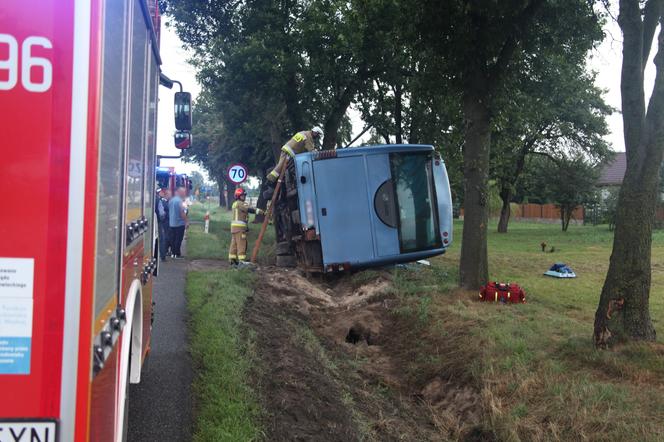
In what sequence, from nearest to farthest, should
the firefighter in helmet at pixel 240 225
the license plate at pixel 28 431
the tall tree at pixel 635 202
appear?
the license plate at pixel 28 431, the tall tree at pixel 635 202, the firefighter in helmet at pixel 240 225

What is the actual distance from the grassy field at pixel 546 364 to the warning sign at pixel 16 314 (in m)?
4.04

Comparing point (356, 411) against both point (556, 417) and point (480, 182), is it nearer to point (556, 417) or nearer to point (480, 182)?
point (556, 417)

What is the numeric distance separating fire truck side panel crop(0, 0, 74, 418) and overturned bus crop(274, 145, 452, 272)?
8.99 meters

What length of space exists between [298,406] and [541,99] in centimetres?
972

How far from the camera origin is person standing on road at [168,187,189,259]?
46.3 ft

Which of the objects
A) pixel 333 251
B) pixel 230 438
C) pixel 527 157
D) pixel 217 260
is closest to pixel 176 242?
pixel 217 260

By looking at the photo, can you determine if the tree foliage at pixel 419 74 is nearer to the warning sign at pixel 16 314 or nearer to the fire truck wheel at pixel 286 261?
the fire truck wheel at pixel 286 261

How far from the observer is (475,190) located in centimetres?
978

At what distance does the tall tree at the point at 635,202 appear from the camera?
233 inches

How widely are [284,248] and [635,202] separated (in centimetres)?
781

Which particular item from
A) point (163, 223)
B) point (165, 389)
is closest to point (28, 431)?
point (165, 389)

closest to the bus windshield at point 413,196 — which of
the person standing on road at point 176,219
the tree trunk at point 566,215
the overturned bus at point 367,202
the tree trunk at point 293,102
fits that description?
the overturned bus at point 367,202

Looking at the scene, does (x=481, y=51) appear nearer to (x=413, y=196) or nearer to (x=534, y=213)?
(x=413, y=196)

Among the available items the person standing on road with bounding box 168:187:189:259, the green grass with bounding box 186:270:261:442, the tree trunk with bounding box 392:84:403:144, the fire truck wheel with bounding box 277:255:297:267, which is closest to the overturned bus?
the fire truck wheel with bounding box 277:255:297:267
